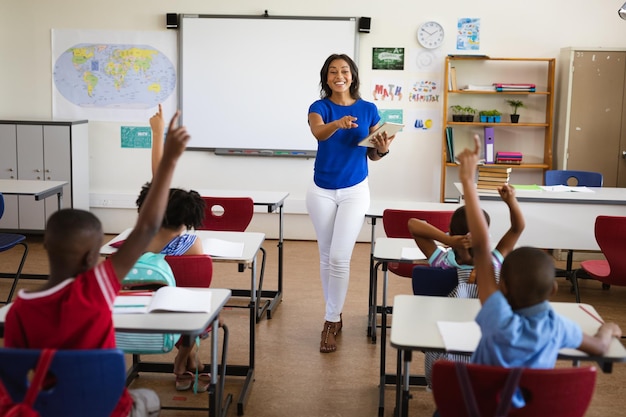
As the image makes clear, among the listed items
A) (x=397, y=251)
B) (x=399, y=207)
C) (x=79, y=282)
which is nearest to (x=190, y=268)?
(x=397, y=251)

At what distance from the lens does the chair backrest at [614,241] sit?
4.40 meters

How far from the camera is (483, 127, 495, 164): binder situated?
7.15 metres

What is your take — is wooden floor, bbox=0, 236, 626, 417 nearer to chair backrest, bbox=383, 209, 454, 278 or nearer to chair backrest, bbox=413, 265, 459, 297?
chair backrest, bbox=383, 209, 454, 278

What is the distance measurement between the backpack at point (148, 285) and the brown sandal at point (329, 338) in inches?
53.5

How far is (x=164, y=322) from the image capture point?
8.11 ft

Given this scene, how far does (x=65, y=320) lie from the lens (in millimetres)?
2061

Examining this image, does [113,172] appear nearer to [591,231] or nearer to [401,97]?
[401,97]

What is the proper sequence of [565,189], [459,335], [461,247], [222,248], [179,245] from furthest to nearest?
[565,189], [222,248], [179,245], [461,247], [459,335]

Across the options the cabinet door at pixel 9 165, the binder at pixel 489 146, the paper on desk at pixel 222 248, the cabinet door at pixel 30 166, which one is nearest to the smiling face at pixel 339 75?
the paper on desk at pixel 222 248

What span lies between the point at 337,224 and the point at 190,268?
3.89 feet

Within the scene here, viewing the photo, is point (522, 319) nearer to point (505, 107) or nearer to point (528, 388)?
point (528, 388)

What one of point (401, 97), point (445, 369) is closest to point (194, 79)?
point (401, 97)

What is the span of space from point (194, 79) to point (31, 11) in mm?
1678

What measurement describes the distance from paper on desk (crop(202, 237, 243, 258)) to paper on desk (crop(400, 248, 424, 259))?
0.76 meters
